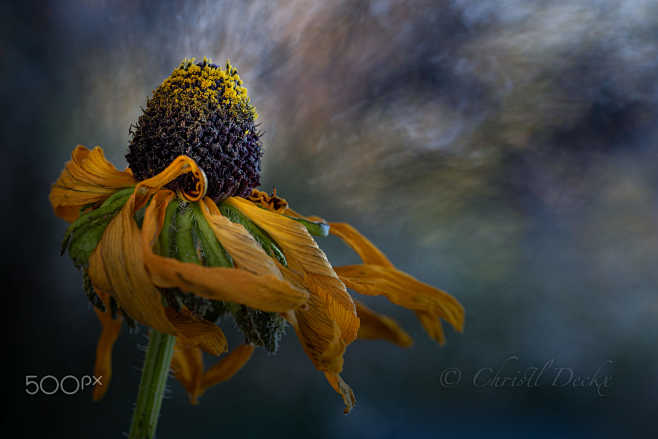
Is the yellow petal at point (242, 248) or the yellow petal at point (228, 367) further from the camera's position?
the yellow petal at point (228, 367)

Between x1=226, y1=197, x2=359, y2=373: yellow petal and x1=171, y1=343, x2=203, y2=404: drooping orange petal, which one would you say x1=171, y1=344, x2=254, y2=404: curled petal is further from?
x1=226, y1=197, x2=359, y2=373: yellow petal

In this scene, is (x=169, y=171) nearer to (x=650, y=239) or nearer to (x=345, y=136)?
(x=345, y=136)

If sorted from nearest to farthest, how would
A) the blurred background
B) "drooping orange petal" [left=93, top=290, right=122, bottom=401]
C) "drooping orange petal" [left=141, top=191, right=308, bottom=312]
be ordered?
"drooping orange petal" [left=141, top=191, right=308, bottom=312], "drooping orange petal" [left=93, top=290, right=122, bottom=401], the blurred background

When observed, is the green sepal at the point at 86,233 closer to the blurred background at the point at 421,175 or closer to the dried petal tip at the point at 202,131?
the dried petal tip at the point at 202,131

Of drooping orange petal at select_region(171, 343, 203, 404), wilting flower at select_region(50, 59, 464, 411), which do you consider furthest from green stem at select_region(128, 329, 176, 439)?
drooping orange petal at select_region(171, 343, 203, 404)

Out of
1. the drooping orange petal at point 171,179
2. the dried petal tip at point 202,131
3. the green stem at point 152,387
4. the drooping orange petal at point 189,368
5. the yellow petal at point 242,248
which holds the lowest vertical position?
the green stem at point 152,387

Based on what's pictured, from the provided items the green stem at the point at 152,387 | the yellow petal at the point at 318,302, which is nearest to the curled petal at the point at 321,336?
the yellow petal at the point at 318,302

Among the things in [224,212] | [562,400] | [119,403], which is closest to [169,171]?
[224,212]
